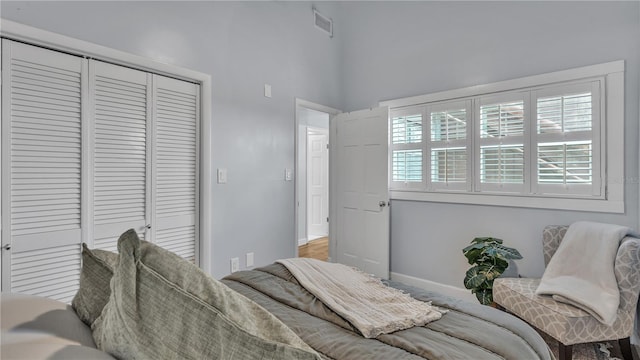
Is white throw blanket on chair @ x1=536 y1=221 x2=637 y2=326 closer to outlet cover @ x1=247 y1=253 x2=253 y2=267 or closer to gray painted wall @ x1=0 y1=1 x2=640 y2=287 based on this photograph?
gray painted wall @ x1=0 y1=1 x2=640 y2=287

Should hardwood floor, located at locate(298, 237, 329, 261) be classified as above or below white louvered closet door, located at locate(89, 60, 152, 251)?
below

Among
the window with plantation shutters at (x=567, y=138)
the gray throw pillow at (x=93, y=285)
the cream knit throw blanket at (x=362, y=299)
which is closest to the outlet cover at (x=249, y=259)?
the cream knit throw blanket at (x=362, y=299)

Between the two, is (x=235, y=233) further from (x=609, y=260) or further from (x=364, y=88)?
(x=609, y=260)

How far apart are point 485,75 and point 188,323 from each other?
3357 millimetres

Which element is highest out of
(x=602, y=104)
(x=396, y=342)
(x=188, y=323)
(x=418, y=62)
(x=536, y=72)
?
(x=418, y=62)

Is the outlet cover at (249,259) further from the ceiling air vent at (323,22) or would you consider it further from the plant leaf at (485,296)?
the ceiling air vent at (323,22)

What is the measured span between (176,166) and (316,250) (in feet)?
10.5

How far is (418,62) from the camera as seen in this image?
3604mm

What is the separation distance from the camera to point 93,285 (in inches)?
38.7

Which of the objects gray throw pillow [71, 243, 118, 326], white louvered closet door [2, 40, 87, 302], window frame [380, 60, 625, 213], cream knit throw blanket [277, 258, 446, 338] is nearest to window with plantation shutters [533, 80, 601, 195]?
window frame [380, 60, 625, 213]

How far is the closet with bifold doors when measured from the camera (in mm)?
1902

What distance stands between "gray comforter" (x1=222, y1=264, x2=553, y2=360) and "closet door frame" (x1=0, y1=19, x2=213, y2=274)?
143 centimetres

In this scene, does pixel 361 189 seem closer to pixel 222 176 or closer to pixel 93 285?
pixel 222 176

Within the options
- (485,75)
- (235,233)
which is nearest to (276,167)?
(235,233)
